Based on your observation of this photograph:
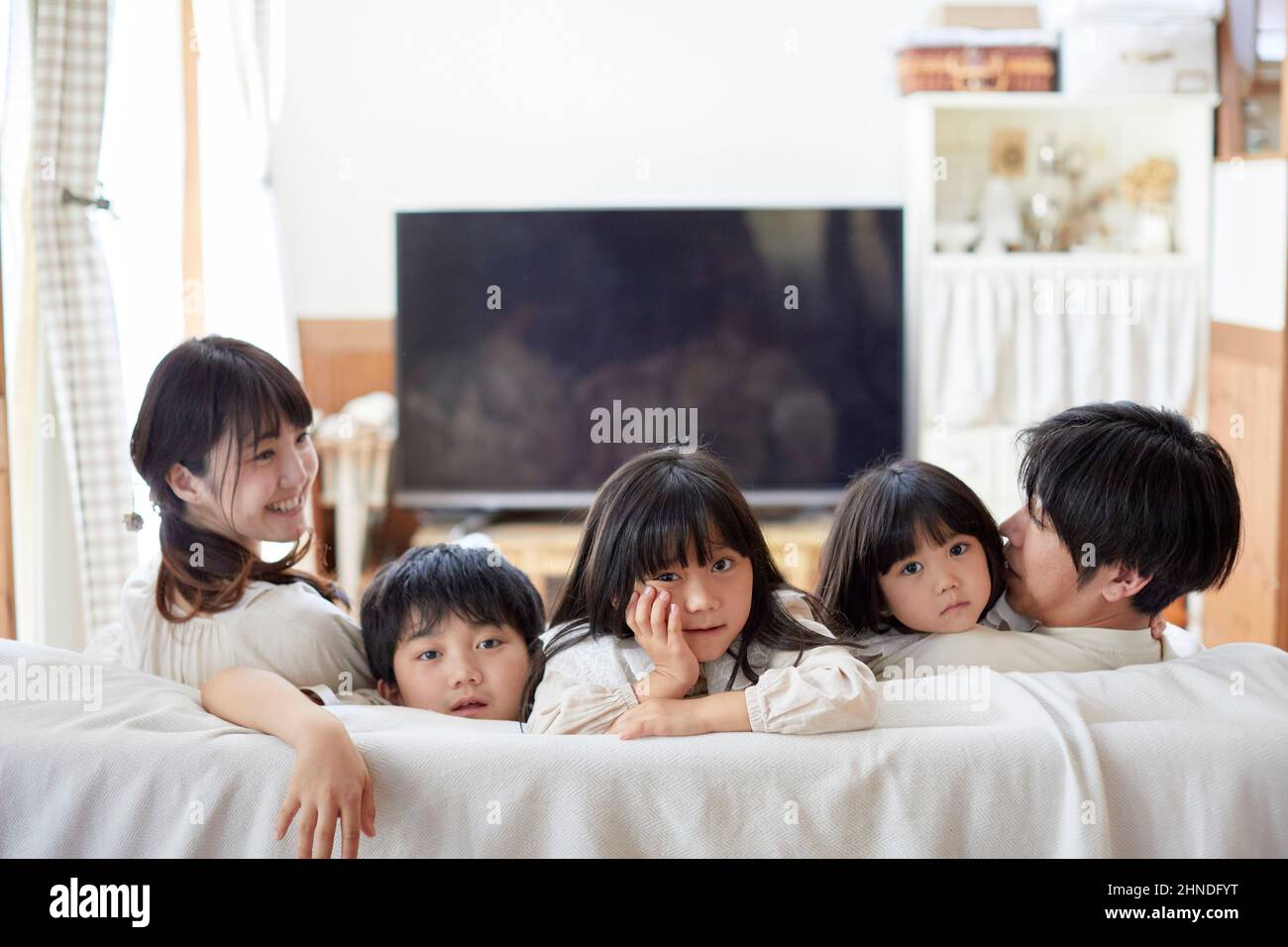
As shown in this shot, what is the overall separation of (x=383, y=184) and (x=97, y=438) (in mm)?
1852

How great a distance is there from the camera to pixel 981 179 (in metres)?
3.94

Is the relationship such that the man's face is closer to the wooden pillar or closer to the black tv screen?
the wooden pillar

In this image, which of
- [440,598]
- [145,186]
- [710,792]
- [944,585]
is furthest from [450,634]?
[145,186]

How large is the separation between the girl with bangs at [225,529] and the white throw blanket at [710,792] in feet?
0.93

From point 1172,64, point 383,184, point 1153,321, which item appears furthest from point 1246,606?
point 383,184

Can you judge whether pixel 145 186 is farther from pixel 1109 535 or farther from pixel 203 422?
pixel 1109 535

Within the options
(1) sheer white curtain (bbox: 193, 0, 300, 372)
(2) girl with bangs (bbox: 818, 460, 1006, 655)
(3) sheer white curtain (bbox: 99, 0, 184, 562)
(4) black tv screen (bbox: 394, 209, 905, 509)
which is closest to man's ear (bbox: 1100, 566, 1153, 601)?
(2) girl with bangs (bbox: 818, 460, 1006, 655)

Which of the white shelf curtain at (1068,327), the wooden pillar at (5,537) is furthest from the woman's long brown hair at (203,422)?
the white shelf curtain at (1068,327)

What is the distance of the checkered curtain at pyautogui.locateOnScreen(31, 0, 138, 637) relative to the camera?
88.7 inches

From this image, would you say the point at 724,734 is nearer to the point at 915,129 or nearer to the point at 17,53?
the point at 17,53

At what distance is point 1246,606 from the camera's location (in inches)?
135

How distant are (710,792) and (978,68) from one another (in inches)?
120

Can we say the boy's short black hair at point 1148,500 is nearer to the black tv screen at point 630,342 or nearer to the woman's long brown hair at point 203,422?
the woman's long brown hair at point 203,422

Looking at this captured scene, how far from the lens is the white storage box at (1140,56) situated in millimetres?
3609
